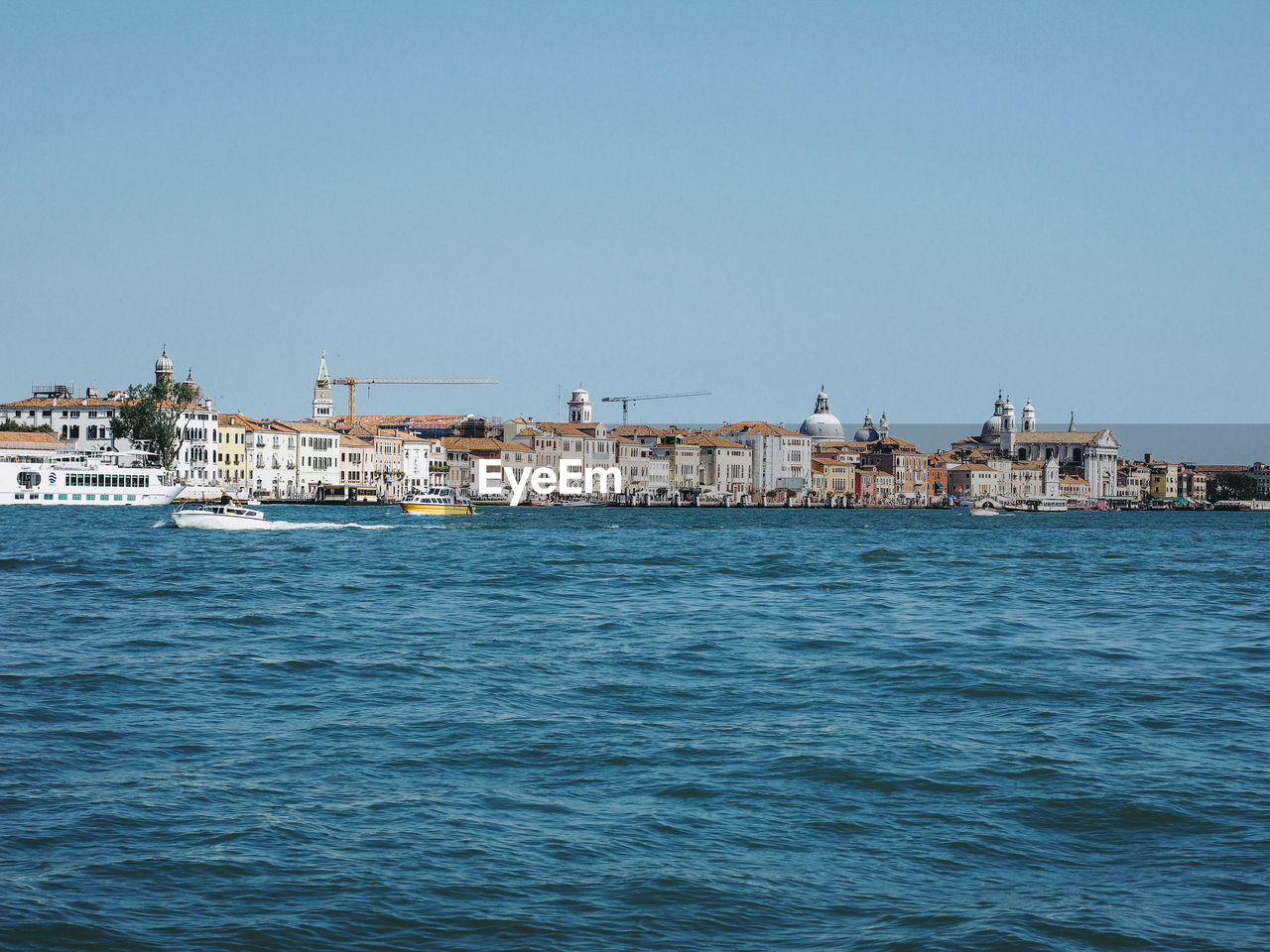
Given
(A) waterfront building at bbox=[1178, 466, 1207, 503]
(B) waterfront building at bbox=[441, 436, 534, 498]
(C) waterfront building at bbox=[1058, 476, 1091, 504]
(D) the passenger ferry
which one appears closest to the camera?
(D) the passenger ferry

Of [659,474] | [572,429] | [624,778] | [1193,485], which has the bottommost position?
[624,778]

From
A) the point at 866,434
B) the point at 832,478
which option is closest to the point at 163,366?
the point at 832,478

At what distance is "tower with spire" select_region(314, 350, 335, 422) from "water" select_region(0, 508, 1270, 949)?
13379cm

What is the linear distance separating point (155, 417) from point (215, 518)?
39728 mm

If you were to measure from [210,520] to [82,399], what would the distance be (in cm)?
5181

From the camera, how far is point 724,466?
12100 cm

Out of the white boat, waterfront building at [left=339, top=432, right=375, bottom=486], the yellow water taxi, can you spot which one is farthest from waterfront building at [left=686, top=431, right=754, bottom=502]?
the white boat

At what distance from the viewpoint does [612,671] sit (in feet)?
45.3

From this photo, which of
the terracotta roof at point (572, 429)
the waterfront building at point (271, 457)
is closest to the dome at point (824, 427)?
the terracotta roof at point (572, 429)

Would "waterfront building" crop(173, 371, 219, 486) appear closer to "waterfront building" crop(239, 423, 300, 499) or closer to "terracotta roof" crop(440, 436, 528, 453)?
"waterfront building" crop(239, 423, 300, 499)

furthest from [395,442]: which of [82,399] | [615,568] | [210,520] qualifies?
[615,568]

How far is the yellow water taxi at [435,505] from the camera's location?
66438mm

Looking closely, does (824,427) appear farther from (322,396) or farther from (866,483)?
(322,396)

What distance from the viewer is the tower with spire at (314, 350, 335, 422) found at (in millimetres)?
151500
